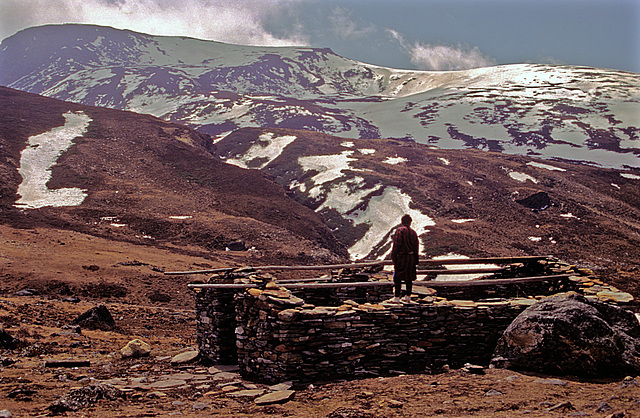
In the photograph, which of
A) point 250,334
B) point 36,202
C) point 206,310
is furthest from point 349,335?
point 36,202

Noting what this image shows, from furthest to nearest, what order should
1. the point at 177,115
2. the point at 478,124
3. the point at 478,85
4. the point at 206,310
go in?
1. the point at 478,85
2. the point at 177,115
3. the point at 478,124
4. the point at 206,310

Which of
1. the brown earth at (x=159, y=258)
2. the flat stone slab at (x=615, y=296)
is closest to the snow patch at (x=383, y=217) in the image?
the brown earth at (x=159, y=258)

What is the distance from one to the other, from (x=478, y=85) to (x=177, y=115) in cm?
11236

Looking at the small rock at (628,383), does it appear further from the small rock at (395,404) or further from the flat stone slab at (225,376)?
the flat stone slab at (225,376)

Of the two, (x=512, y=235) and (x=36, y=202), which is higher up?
(x=36, y=202)

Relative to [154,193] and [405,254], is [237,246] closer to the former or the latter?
[154,193]

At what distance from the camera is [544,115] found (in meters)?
132

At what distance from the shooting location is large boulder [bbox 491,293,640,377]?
8.50 metres

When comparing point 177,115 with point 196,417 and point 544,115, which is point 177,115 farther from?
point 196,417

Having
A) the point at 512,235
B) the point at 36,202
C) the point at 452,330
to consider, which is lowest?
the point at 512,235

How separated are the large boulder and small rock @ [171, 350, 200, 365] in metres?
7.22

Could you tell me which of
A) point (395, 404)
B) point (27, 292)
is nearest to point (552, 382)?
point (395, 404)

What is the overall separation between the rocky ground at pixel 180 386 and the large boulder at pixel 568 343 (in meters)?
0.30

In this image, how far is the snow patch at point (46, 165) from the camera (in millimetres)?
42625
